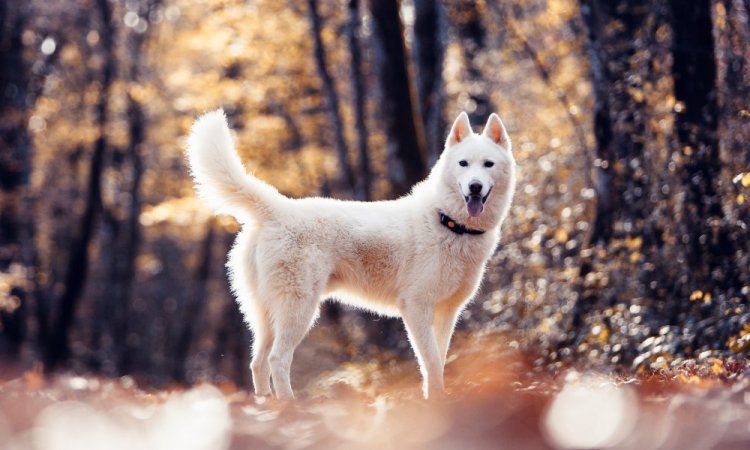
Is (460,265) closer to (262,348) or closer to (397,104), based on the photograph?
(262,348)

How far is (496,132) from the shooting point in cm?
706

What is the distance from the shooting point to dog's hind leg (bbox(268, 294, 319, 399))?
6.23m

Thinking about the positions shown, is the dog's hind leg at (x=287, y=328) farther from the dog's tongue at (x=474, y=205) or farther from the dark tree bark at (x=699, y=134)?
the dark tree bark at (x=699, y=134)

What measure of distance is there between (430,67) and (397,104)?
1.30m

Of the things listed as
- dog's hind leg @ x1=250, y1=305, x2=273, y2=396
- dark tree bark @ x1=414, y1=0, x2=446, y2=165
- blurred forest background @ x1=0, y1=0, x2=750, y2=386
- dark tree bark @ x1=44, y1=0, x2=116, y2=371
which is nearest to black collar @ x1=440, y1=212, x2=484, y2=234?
dog's hind leg @ x1=250, y1=305, x2=273, y2=396

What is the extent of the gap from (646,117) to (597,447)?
5.71 metres

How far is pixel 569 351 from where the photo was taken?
8.55 m

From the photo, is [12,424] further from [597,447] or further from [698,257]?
[698,257]

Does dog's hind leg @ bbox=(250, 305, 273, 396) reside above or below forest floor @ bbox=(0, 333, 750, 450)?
above

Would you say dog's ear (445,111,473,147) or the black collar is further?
dog's ear (445,111,473,147)

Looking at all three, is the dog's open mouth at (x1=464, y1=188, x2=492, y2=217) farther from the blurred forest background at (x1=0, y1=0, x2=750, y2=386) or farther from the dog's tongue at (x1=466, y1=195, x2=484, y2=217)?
the blurred forest background at (x1=0, y1=0, x2=750, y2=386)

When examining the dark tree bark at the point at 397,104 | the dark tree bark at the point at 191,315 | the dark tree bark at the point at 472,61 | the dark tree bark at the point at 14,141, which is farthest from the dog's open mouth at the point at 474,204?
the dark tree bark at the point at 191,315

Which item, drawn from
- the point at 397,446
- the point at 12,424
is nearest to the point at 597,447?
the point at 397,446

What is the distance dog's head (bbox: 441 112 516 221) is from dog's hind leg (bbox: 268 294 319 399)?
1305 millimetres
